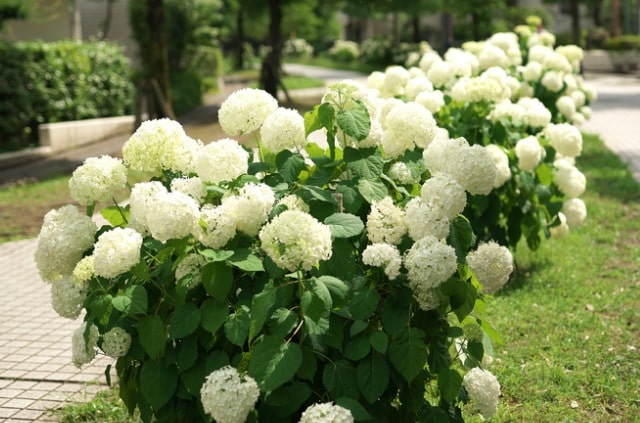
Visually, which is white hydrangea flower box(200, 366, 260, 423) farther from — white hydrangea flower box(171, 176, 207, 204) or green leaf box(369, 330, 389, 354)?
white hydrangea flower box(171, 176, 207, 204)

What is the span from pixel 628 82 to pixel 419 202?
28099mm

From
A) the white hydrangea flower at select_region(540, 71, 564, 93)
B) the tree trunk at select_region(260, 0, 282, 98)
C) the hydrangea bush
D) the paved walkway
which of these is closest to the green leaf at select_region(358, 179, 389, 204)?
the hydrangea bush

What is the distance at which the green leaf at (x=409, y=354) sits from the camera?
10.4 feet

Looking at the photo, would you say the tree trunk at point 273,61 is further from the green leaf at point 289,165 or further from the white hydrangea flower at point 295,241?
the white hydrangea flower at point 295,241

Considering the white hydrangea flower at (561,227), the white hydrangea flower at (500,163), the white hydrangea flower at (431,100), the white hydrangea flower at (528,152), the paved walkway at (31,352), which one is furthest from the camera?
the white hydrangea flower at (561,227)

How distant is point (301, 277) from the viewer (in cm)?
309

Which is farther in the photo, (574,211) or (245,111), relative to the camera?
(574,211)

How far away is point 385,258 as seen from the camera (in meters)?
3.22

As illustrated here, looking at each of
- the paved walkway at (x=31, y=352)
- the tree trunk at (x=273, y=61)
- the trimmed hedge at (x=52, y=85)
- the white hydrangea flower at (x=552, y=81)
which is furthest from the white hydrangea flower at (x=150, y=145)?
the tree trunk at (x=273, y=61)

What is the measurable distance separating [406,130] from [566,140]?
2.83m

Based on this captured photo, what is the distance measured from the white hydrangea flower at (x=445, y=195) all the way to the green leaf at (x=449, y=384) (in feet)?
2.01

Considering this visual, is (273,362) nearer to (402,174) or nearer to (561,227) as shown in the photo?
(402,174)

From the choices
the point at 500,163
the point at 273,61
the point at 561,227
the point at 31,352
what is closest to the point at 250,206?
the point at 500,163

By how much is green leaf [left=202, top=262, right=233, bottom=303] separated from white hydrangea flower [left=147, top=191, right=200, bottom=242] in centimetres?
16
